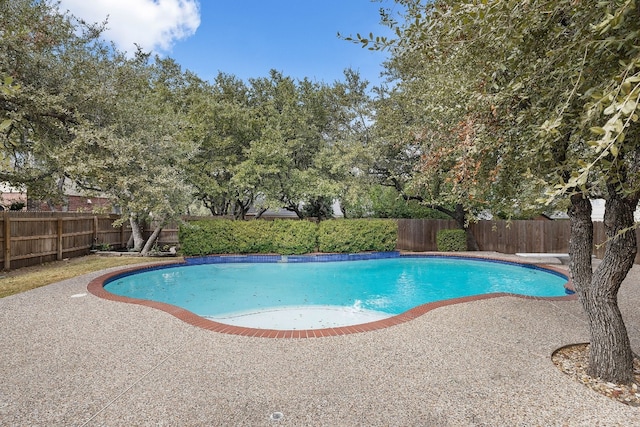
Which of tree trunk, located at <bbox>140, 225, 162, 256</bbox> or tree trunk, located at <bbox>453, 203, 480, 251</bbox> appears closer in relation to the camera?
tree trunk, located at <bbox>140, 225, 162, 256</bbox>

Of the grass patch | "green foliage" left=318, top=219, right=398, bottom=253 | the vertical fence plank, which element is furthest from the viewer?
"green foliage" left=318, top=219, right=398, bottom=253

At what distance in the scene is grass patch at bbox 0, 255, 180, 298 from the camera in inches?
295

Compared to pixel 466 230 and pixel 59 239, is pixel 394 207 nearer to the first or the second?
pixel 466 230

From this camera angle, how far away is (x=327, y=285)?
9.72 meters

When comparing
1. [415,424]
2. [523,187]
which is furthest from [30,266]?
[523,187]

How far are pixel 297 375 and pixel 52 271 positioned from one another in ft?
29.5

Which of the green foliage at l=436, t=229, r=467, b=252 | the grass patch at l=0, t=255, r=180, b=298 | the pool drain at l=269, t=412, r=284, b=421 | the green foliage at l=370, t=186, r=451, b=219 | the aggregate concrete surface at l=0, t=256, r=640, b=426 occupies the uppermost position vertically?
the green foliage at l=370, t=186, r=451, b=219

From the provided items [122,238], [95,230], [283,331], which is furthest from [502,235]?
[95,230]

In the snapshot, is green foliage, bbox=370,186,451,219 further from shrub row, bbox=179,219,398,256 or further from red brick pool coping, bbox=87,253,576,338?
red brick pool coping, bbox=87,253,576,338

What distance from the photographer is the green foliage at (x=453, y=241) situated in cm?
1510

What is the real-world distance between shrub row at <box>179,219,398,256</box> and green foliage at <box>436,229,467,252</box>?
8.03 ft

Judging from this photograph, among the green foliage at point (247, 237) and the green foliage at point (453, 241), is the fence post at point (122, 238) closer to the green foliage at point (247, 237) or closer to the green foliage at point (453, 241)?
the green foliage at point (247, 237)

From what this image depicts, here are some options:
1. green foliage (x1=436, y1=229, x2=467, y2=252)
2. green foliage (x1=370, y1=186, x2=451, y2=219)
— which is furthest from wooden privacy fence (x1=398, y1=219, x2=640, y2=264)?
green foliage (x1=370, y1=186, x2=451, y2=219)

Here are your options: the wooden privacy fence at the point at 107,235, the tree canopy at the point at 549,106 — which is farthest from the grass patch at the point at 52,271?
the tree canopy at the point at 549,106
